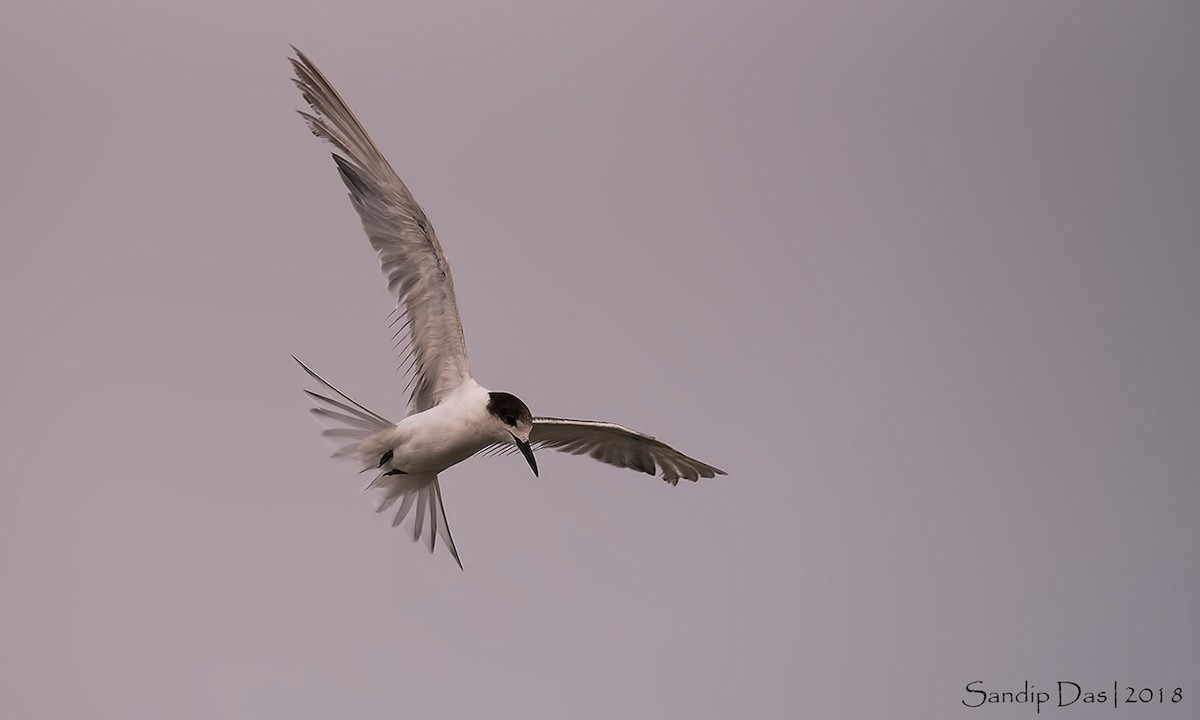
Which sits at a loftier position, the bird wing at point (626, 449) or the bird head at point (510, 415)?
the bird wing at point (626, 449)

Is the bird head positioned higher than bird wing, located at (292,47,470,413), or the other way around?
bird wing, located at (292,47,470,413)

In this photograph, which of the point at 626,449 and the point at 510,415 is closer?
Answer: the point at 510,415

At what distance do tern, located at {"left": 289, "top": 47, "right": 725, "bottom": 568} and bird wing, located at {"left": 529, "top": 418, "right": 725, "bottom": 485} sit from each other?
0.29 metres

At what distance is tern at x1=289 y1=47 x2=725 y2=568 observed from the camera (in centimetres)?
657

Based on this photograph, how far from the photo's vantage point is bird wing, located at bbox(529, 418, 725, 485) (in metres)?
7.47

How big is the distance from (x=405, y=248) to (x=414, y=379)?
593 millimetres

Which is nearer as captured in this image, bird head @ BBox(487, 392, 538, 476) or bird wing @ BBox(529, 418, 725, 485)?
bird head @ BBox(487, 392, 538, 476)

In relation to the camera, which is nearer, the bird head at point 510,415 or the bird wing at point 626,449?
the bird head at point 510,415

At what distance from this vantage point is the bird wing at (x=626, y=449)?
7.47 metres

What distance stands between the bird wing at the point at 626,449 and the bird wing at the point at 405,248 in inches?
24.0

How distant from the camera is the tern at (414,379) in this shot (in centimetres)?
657

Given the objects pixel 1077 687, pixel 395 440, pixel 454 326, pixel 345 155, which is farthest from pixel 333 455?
pixel 1077 687

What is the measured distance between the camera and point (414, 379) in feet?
23.0

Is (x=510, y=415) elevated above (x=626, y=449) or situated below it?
below
